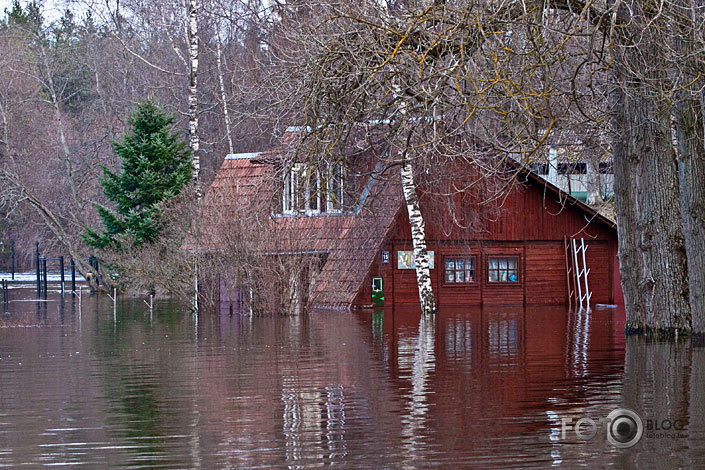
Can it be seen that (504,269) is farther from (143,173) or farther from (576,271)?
(143,173)

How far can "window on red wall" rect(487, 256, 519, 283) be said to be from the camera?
36.4 metres

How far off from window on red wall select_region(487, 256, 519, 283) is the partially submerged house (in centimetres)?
3

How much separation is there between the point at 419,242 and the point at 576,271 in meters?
6.60

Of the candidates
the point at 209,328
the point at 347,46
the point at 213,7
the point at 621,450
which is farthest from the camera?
the point at 213,7

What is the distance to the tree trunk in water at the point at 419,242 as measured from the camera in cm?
3170

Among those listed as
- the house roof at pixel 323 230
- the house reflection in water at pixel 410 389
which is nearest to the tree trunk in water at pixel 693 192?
the house reflection in water at pixel 410 389

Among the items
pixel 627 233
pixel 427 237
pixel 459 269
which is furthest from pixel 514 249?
pixel 627 233

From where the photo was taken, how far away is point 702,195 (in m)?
18.5

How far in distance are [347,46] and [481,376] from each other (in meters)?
5.02

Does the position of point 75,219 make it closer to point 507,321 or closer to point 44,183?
point 44,183

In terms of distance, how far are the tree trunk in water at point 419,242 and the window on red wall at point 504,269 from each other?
4.18 meters

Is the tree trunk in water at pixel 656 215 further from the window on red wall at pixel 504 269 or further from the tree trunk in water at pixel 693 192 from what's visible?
the window on red wall at pixel 504 269

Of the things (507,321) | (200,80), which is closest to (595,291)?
(507,321)

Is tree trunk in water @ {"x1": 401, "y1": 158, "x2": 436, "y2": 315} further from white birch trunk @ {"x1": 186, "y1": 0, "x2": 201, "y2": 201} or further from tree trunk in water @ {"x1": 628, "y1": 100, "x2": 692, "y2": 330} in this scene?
tree trunk in water @ {"x1": 628, "y1": 100, "x2": 692, "y2": 330}
